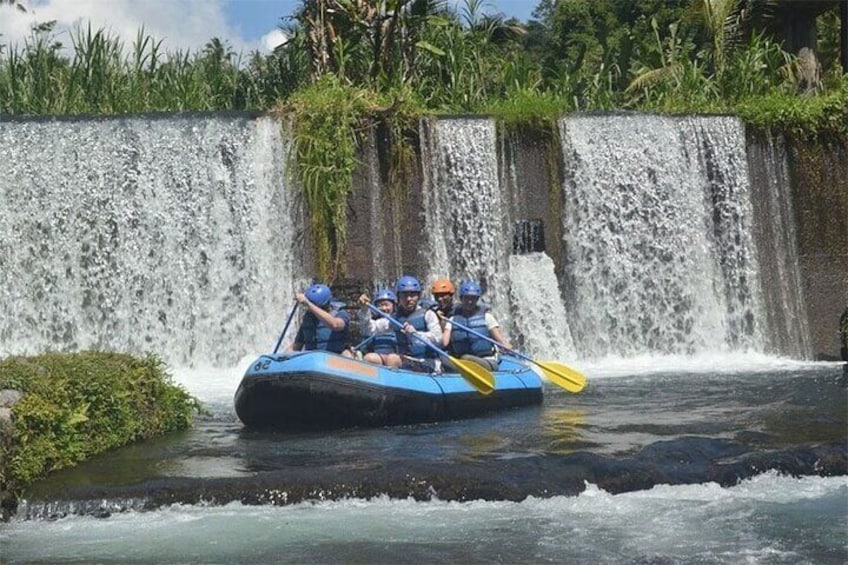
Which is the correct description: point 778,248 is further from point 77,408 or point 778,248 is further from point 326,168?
point 77,408

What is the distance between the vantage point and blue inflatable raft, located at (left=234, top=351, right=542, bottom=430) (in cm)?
1077

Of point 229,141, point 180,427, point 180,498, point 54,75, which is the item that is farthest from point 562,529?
point 54,75

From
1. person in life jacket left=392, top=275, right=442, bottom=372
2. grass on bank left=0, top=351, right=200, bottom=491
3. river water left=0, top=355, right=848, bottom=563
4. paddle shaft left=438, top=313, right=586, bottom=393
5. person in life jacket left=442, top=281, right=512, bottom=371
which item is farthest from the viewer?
paddle shaft left=438, top=313, right=586, bottom=393

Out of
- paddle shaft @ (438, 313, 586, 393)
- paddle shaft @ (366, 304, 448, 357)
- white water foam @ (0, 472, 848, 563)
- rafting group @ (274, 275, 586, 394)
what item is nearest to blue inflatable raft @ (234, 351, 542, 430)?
rafting group @ (274, 275, 586, 394)

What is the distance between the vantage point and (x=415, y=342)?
39.4 feet

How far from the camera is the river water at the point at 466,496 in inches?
291

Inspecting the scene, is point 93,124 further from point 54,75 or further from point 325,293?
point 325,293

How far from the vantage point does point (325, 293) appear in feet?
38.1

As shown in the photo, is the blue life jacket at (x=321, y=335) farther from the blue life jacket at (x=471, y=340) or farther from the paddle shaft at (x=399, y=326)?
the blue life jacket at (x=471, y=340)

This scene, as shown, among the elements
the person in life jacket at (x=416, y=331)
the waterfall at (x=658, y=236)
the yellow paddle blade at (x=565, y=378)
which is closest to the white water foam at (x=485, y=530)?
the person in life jacket at (x=416, y=331)

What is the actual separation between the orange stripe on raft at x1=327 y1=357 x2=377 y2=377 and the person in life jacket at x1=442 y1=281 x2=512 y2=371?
1279mm

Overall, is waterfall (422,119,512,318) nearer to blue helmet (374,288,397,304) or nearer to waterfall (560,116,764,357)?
waterfall (560,116,764,357)

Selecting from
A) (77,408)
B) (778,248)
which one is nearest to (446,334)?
(77,408)

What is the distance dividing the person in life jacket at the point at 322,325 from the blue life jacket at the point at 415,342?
1.84 feet
